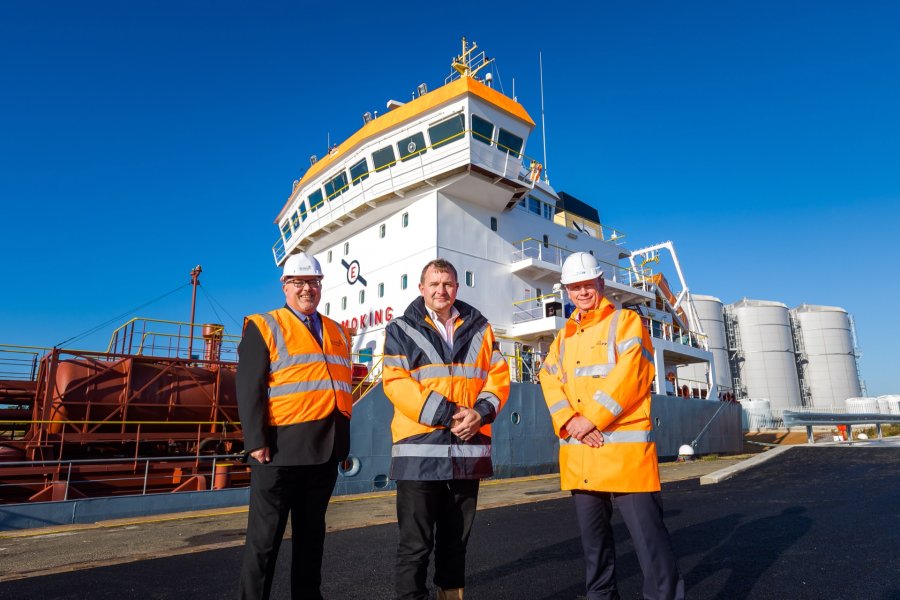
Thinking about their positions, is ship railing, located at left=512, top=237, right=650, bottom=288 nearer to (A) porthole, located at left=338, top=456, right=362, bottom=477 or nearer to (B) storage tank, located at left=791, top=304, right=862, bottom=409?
(A) porthole, located at left=338, top=456, right=362, bottom=477

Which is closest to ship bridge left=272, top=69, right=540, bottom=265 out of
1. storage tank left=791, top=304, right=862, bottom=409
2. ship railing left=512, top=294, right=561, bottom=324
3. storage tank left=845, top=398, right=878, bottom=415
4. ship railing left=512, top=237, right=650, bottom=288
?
ship railing left=512, top=237, right=650, bottom=288

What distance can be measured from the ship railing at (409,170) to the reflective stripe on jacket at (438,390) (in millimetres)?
11267

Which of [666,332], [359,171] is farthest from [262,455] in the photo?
[666,332]

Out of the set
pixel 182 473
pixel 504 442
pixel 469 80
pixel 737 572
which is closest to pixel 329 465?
pixel 737 572

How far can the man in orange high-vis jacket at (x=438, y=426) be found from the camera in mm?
2752

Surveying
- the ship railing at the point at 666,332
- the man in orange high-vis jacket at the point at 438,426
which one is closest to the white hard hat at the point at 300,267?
the man in orange high-vis jacket at the point at 438,426

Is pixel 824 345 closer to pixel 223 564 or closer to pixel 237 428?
pixel 237 428

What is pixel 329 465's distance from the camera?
3105mm

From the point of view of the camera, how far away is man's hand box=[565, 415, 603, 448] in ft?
9.36

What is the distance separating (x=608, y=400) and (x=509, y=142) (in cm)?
1321

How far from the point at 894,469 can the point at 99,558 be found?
11665 mm

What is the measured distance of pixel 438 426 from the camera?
284cm

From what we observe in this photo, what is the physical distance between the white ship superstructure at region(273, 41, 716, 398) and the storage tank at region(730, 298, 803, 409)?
105 feet

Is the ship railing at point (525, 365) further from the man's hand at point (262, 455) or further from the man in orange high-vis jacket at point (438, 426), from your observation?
the man's hand at point (262, 455)
